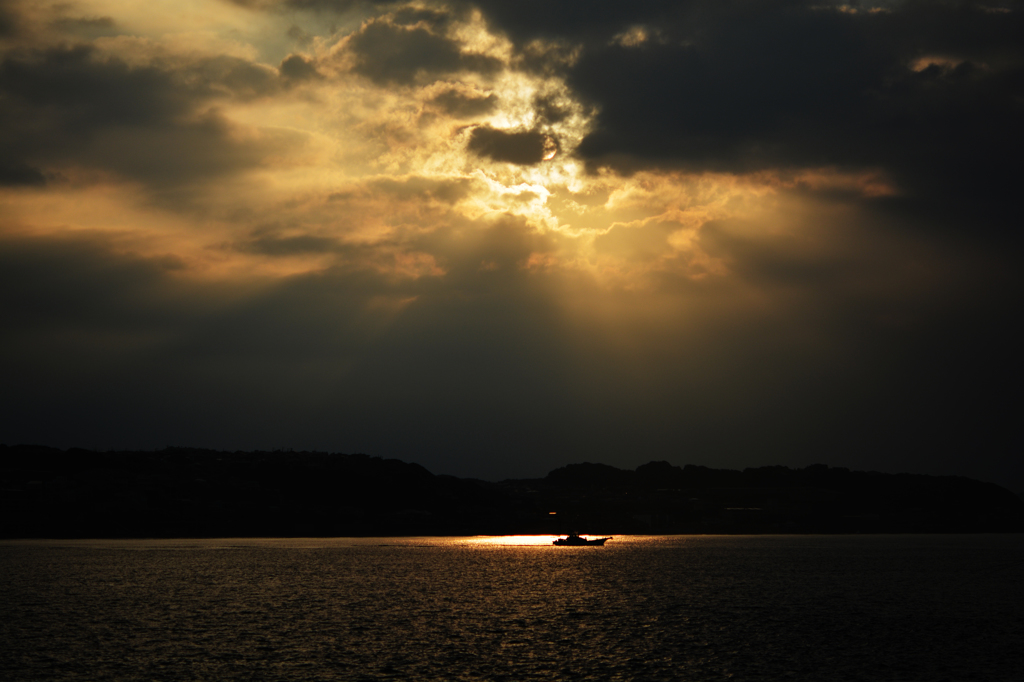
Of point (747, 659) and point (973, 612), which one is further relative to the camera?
point (973, 612)

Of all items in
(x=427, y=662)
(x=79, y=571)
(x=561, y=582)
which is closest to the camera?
(x=427, y=662)

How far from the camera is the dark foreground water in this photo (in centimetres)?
6694

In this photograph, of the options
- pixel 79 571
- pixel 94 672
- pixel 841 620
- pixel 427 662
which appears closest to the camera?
pixel 94 672

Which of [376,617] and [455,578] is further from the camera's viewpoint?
[455,578]

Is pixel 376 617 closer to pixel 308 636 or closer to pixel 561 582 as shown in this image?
pixel 308 636

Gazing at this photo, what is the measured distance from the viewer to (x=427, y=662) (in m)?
69.9

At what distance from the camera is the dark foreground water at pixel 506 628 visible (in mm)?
66938

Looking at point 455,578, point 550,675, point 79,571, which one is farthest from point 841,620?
point 79,571

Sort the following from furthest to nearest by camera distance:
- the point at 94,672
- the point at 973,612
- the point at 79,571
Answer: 1. the point at 79,571
2. the point at 973,612
3. the point at 94,672

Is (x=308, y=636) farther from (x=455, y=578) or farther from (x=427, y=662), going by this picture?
(x=455, y=578)

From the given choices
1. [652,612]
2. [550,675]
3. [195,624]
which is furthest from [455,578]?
[550,675]

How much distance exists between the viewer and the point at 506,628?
93.1 metres

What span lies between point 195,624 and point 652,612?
56137 millimetres

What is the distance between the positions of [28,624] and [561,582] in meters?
97.2
